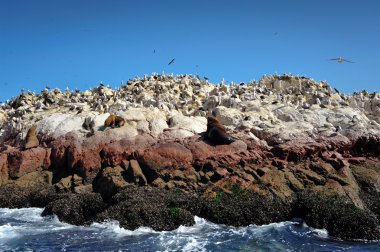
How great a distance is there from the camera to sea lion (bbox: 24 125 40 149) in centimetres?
2372

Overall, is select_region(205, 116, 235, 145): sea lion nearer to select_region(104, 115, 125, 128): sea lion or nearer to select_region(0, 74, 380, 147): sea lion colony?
select_region(0, 74, 380, 147): sea lion colony

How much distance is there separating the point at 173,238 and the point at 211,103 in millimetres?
15063

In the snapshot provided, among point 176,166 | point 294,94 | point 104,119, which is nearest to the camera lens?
point 176,166

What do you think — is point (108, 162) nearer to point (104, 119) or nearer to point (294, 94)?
point (104, 119)

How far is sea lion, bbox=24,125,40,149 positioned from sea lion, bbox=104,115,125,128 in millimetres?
3956

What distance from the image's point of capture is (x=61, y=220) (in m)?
18.1

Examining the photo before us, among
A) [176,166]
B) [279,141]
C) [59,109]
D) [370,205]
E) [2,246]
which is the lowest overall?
[2,246]

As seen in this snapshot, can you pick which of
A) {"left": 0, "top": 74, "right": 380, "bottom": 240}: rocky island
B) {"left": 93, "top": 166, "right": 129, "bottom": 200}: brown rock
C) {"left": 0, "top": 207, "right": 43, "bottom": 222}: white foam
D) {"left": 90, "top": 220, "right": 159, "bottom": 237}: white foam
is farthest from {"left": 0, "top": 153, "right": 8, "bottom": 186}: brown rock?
{"left": 90, "top": 220, "right": 159, "bottom": 237}: white foam

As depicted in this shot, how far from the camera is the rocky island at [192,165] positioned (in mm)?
17719

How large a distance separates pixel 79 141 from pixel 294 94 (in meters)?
18.5

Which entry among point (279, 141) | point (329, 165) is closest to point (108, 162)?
point (279, 141)

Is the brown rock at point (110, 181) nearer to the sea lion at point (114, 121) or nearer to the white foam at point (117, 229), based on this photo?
the white foam at point (117, 229)

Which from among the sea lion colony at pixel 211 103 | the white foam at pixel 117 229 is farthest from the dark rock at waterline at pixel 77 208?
the sea lion colony at pixel 211 103

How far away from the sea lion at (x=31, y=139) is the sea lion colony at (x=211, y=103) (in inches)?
19.6
